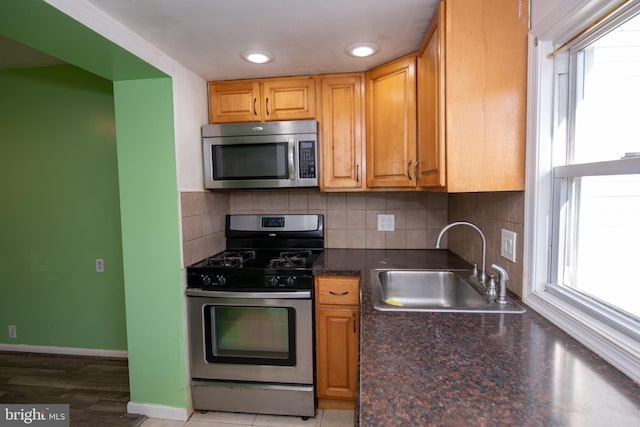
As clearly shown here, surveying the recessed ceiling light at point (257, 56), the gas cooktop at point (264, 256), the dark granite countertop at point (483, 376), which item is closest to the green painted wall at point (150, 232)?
the gas cooktop at point (264, 256)

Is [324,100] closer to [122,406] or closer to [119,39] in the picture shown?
[119,39]

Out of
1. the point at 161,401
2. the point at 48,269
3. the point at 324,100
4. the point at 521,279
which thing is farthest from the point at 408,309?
the point at 48,269

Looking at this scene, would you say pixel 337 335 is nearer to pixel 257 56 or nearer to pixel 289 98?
pixel 289 98

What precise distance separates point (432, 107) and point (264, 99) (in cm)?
115

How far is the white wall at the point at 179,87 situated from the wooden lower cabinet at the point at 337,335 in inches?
40.9

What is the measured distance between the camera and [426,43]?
157 centimetres

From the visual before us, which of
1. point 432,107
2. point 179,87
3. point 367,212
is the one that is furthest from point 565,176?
point 179,87

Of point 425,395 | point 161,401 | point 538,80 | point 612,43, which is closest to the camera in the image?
point 425,395

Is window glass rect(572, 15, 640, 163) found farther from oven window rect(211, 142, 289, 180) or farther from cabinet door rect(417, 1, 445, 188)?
oven window rect(211, 142, 289, 180)

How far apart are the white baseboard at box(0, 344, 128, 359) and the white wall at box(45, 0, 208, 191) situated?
1.62 metres

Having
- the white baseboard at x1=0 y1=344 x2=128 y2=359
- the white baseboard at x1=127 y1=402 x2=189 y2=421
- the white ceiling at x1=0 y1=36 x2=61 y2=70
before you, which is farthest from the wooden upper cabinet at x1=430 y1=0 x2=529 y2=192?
the white baseboard at x1=0 y1=344 x2=128 y2=359

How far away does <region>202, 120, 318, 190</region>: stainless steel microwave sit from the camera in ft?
6.82

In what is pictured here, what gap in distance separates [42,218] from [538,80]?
3.38 meters

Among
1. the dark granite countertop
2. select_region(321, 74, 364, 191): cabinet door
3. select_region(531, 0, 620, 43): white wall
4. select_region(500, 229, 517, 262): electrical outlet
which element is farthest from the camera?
select_region(321, 74, 364, 191): cabinet door
